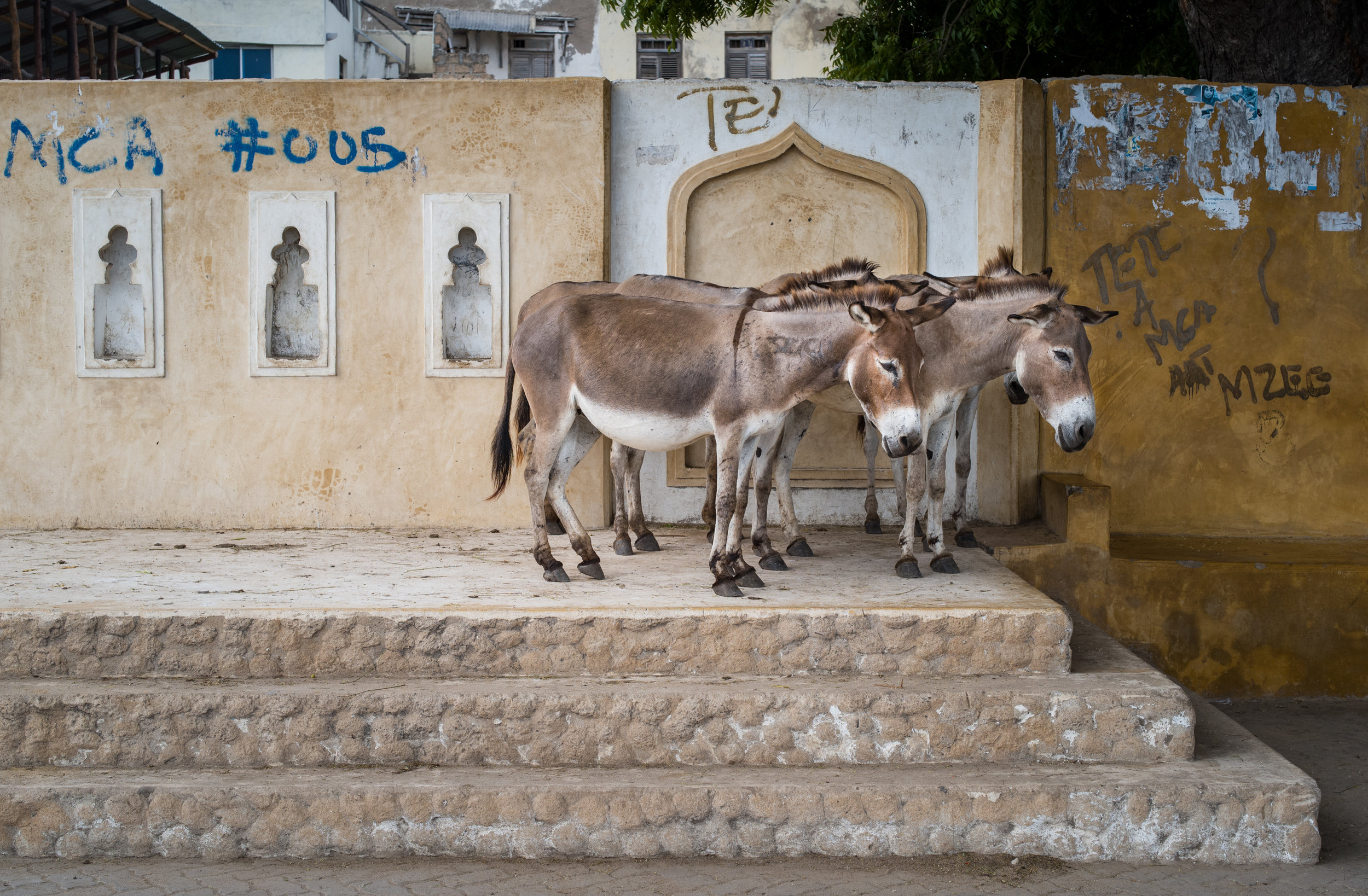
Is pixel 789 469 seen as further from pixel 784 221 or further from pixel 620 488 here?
pixel 784 221

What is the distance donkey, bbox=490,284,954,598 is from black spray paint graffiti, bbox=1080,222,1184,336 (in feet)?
10.2

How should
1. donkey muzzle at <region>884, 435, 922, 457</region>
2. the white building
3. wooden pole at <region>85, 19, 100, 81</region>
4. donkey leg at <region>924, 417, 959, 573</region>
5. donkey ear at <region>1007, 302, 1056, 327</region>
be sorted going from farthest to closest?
the white building
wooden pole at <region>85, 19, 100, 81</region>
donkey leg at <region>924, 417, 959, 573</region>
donkey ear at <region>1007, 302, 1056, 327</region>
donkey muzzle at <region>884, 435, 922, 457</region>

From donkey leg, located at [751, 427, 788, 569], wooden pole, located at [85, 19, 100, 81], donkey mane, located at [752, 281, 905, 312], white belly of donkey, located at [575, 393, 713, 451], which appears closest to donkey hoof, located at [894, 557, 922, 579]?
donkey leg, located at [751, 427, 788, 569]

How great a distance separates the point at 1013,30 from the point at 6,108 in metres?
8.43

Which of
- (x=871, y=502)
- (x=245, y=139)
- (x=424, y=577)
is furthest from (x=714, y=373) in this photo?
(x=245, y=139)

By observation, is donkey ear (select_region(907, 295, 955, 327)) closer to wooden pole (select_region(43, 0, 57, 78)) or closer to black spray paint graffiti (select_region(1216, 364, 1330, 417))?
black spray paint graffiti (select_region(1216, 364, 1330, 417))

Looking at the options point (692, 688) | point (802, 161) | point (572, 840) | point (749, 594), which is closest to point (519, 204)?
point (802, 161)

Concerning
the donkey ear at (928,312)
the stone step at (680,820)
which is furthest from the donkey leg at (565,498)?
the donkey ear at (928,312)

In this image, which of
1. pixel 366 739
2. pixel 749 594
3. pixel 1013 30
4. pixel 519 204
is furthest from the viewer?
pixel 1013 30

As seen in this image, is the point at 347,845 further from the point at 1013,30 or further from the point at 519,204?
the point at 1013,30

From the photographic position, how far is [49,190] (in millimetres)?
7867

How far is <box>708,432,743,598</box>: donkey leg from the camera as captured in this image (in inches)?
208

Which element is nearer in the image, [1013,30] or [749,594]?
[749,594]

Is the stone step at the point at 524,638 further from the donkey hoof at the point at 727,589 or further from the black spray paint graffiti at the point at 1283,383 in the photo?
the black spray paint graffiti at the point at 1283,383
